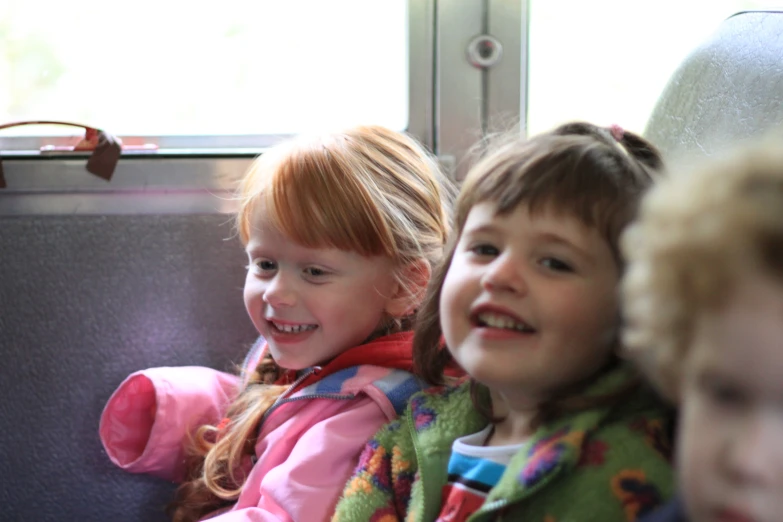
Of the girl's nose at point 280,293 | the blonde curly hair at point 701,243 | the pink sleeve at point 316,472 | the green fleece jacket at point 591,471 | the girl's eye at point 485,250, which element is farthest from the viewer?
the girl's nose at point 280,293

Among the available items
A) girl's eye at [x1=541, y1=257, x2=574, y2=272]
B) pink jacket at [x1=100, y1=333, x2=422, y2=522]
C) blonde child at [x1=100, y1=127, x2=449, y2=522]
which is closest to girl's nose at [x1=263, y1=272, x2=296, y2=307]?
blonde child at [x1=100, y1=127, x2=449, y2=522]

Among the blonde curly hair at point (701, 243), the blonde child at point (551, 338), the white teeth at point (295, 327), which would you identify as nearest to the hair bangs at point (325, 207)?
the white teeth at point (295, 327)

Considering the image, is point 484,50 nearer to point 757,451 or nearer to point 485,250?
point 485,250

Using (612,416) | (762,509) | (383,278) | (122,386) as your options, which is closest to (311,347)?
(383,278)

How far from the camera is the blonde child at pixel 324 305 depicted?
1.10 metres

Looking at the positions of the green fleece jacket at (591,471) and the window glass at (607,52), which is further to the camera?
the window glass at (607,52)

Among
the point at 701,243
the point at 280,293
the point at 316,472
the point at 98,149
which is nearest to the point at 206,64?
the point at 98,149

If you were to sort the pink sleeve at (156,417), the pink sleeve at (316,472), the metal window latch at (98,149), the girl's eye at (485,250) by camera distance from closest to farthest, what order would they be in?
the girl's eye at (485,250) → the pink sleeve at (316,472) → the pink sleeve at (156,417) → the metal window latch at (98,149)

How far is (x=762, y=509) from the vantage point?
47 centimetres

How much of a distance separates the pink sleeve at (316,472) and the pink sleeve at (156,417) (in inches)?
12.0

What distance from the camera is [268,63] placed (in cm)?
159

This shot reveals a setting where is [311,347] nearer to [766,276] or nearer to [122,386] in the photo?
[122,386]

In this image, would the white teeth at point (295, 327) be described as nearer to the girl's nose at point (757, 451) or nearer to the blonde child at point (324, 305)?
the blonde child at point (324, 305)

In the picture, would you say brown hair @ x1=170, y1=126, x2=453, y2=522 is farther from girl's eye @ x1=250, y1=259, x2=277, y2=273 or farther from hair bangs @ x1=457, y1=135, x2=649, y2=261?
hair bangs @ x1=457, y1=135, x2=649, y2=261
